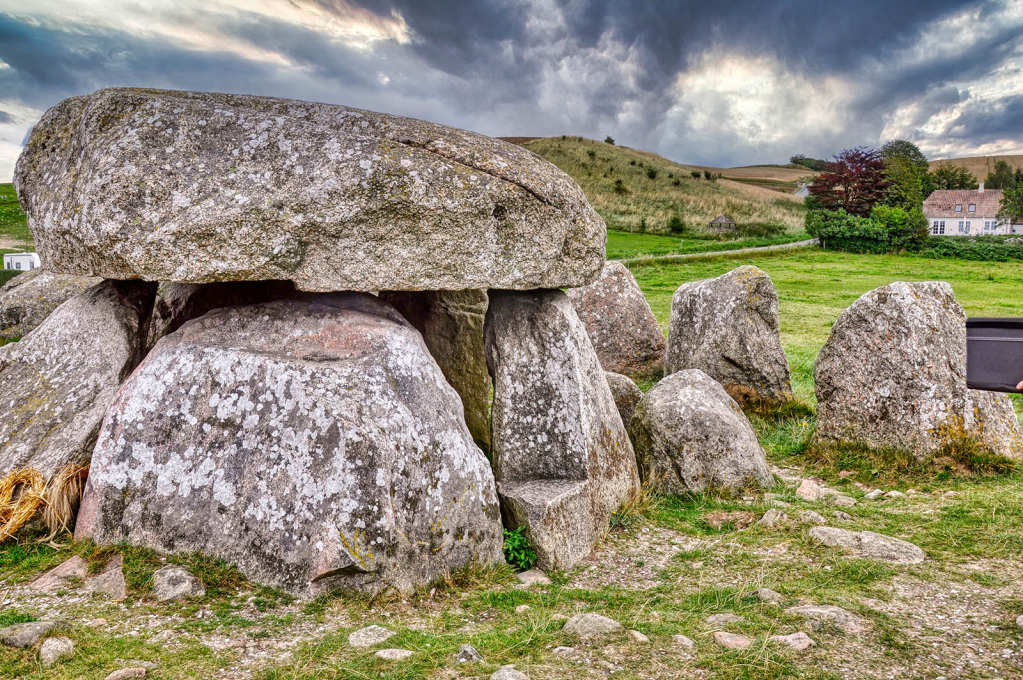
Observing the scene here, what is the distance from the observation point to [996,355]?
400cm

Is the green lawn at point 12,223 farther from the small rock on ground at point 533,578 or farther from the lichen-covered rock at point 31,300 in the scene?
the small rock on ground at point 533,578

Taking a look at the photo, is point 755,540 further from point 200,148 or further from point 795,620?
point 200,148

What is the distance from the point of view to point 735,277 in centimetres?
Answer: 1188

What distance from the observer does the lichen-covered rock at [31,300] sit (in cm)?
1639

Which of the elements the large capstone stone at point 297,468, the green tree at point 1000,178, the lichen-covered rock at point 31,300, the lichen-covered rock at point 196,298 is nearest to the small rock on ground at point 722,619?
the large capstone stone at point 297,468

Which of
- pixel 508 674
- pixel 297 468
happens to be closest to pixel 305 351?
pixel 297 468

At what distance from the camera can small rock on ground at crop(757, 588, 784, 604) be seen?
5152mm

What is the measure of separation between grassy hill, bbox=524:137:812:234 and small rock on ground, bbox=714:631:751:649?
157 ft

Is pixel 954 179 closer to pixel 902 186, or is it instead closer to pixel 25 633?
pixel 902 186

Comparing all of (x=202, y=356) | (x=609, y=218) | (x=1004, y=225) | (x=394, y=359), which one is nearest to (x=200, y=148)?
(x=202, y=356)

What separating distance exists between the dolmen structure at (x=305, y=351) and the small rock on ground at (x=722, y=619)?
148cm

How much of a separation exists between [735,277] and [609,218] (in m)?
42.4

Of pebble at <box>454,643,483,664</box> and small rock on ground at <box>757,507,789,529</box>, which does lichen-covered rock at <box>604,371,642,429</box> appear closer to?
small rock on ground at <box>757,507,789,529</box>

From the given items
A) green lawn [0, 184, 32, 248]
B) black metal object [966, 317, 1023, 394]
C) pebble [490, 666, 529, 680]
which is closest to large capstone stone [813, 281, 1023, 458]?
black metal object [966, 317, 1023, 394]
